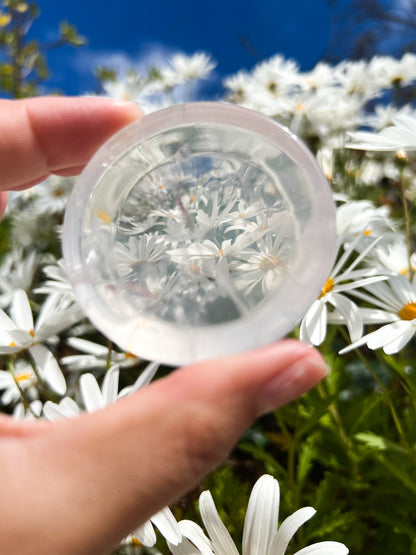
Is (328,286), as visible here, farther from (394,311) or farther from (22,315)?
(22,315)

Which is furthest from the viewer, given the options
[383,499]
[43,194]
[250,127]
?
[43,194]

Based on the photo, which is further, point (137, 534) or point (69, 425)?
point (137, 534)

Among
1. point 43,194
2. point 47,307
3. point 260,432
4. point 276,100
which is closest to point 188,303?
point 47,307

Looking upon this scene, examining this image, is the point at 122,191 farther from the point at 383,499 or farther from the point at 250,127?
the point at 383,499

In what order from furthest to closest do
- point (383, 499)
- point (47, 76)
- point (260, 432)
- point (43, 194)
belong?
point (47, 76)
point (43, 194)
point (260, 432)
point (383, 499)

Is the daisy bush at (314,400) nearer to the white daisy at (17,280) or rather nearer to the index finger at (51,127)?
the white daisy at (17,280)

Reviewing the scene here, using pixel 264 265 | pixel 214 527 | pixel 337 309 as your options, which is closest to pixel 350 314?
pixel 337 309

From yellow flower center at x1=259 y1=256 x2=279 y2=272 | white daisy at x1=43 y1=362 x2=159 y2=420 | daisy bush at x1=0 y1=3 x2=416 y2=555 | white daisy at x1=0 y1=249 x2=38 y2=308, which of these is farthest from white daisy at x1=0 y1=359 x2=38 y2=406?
yellow flower center at x1=259 y1=256 x2=279 y2=272
